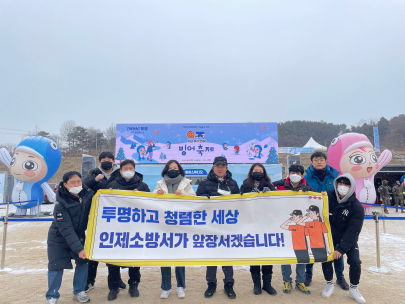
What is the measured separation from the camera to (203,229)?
3.62m

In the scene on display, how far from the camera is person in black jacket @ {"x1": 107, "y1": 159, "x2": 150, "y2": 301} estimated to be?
3.50m

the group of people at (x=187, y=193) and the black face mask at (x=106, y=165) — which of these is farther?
the black face mask at (x=106, y=165)

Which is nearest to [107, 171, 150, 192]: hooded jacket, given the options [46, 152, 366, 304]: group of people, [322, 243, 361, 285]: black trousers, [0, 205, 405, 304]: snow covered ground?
[46, 152, 366, 304]: group of people

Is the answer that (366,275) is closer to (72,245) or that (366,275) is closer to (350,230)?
(350,230)

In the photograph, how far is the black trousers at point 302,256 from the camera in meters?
3.40

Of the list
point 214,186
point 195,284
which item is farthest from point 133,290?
point 214,186

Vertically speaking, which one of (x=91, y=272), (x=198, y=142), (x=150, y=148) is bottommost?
(x=91, y=272)

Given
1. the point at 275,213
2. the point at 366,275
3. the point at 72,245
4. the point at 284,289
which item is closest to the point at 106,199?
the point at 72,245

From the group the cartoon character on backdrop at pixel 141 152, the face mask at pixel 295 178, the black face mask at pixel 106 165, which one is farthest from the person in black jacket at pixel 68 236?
the cartoon character on backdrop at pixel 141 152

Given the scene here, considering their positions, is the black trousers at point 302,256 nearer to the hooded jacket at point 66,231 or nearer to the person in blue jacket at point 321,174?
the person in blue jacket at point 321,174

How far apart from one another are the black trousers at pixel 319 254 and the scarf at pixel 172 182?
1.94 m

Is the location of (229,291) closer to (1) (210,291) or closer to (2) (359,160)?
(1) (210,291)

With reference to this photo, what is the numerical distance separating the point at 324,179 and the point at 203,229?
2.07 m

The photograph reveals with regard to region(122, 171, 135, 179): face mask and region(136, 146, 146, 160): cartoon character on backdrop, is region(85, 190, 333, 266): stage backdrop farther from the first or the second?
region(136, 146, 146, 160): cartoon character on backdrop
